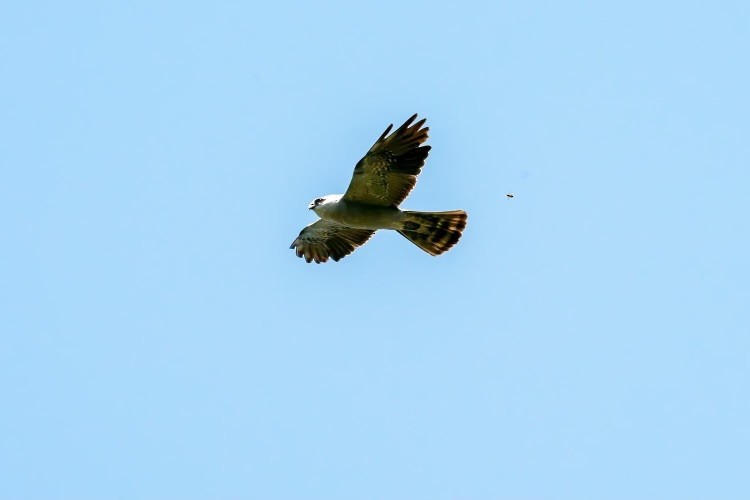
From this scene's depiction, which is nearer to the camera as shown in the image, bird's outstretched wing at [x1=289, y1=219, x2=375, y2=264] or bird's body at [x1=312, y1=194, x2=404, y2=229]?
bird's body at [x1=312, y1=194, x2=404, y2=229]

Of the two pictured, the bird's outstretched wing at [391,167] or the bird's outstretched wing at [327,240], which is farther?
the bird's outstretched wing at [327,240]

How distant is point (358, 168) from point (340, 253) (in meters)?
3.83

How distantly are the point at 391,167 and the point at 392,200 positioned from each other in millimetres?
849

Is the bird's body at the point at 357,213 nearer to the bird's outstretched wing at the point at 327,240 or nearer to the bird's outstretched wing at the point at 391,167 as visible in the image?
the bird's outstretched wing at the point at 391,167

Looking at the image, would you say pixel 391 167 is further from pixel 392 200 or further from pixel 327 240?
pixel 327 240

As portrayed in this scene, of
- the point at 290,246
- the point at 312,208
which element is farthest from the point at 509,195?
the point at 290,246

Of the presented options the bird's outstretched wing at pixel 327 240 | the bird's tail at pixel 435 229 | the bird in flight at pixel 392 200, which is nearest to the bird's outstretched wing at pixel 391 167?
the bird in flight at pixel 392 200

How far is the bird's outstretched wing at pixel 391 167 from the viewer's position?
21.1 metres

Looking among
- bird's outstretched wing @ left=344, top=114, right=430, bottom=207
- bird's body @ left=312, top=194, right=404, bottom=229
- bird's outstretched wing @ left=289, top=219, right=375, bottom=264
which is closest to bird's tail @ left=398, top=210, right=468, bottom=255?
bird's body @ left=312, top=194, right=404, bottom=229

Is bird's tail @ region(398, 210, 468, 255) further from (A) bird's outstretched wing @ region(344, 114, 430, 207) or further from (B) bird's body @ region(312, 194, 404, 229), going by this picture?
(A) bird's outstretched wing @ region(344, 114, 430, 207)

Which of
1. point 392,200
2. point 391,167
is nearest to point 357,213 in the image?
point 392,200

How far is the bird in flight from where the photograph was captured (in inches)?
835

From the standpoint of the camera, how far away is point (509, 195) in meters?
21.0

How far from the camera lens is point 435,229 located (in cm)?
2300
